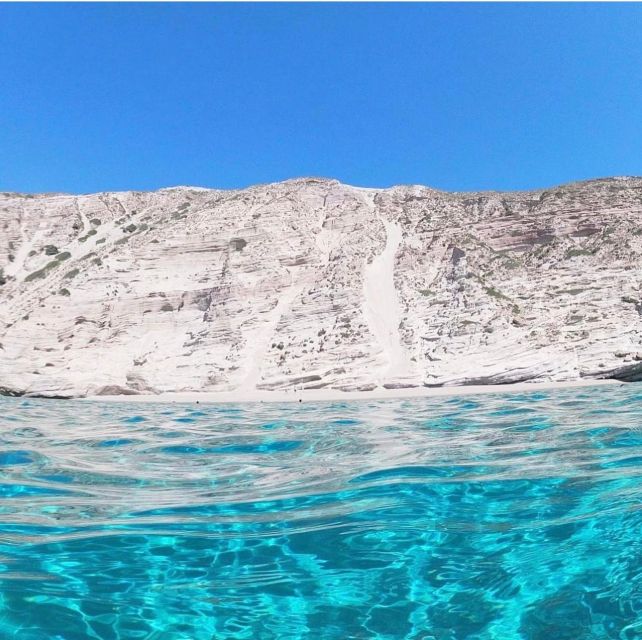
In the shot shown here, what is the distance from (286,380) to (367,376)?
3344 mm

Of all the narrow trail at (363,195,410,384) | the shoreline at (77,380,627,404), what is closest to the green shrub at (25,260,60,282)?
the shoreline at (77,380,627,404)

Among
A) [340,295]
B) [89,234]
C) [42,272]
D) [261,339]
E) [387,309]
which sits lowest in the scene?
[261,339]

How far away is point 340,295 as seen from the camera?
2991cm

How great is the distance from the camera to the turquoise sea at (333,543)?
307 centimetres

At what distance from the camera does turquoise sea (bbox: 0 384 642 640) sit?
3072 mm

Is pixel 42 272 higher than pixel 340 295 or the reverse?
higher

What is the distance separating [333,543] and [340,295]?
26008mm

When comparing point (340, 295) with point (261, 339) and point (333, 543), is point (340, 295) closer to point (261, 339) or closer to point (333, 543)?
point (261, 339)

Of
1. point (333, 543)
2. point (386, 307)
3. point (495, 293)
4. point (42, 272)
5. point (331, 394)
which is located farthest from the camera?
point (42, 272)

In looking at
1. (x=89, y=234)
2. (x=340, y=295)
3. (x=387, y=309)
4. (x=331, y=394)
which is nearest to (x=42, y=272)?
(x=89, y=234)

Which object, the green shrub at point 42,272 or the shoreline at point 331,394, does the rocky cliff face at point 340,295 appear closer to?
the green shrub at point 42,272

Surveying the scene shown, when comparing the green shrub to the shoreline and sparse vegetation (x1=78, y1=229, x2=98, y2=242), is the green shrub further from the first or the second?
the shoreline

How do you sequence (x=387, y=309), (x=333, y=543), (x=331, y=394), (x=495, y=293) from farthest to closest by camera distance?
(x=387, y=309)
(x=495, y=293)
(x=331, y=394)
(x=333, y=543)

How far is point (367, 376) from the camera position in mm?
23344
